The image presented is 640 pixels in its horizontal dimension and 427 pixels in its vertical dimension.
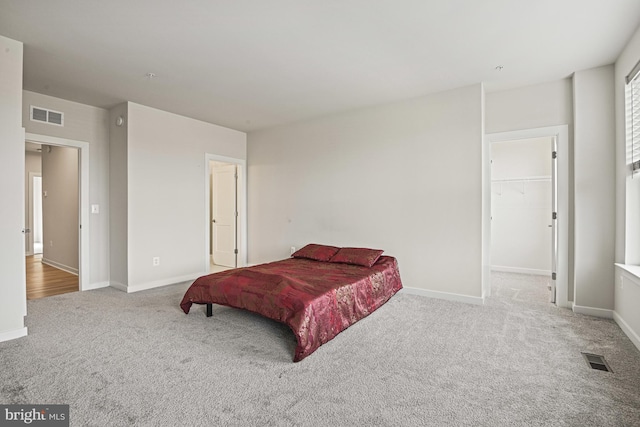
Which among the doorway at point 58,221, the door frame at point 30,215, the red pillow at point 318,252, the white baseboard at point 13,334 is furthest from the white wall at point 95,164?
the door frame at point 30,215

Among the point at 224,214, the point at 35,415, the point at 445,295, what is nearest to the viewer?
the point at 35,415

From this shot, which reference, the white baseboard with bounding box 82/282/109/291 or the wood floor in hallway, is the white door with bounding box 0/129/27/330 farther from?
the white baseboard with bounding box 82/282/109/291

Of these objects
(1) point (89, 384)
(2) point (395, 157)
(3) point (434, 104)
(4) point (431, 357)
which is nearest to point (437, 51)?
(3) point (434, 104)

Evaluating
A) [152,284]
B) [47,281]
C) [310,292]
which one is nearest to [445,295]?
[310,292]

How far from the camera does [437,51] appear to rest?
3.03 m

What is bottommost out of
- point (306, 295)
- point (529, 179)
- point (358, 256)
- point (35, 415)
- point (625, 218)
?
point (35, 415)

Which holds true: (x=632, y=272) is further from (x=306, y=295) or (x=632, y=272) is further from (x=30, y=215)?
(x=30, y=215)

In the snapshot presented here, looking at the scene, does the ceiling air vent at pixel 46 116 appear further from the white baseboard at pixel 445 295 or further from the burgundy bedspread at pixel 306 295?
the white baseboard at pixel 445 295

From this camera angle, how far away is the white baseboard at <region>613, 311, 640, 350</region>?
2646 millimetres

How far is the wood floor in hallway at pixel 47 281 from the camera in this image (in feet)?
14.2

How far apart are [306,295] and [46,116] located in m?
4.14

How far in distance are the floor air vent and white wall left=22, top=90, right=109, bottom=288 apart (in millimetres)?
5614

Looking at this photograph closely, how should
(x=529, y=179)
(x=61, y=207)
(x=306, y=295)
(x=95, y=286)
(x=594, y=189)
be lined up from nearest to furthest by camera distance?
(x=306, y=295) → (x=594, y=189) → (x=95, y=286) → (x=529, y=179) → (x=61, y=207)

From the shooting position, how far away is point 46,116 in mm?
4102
